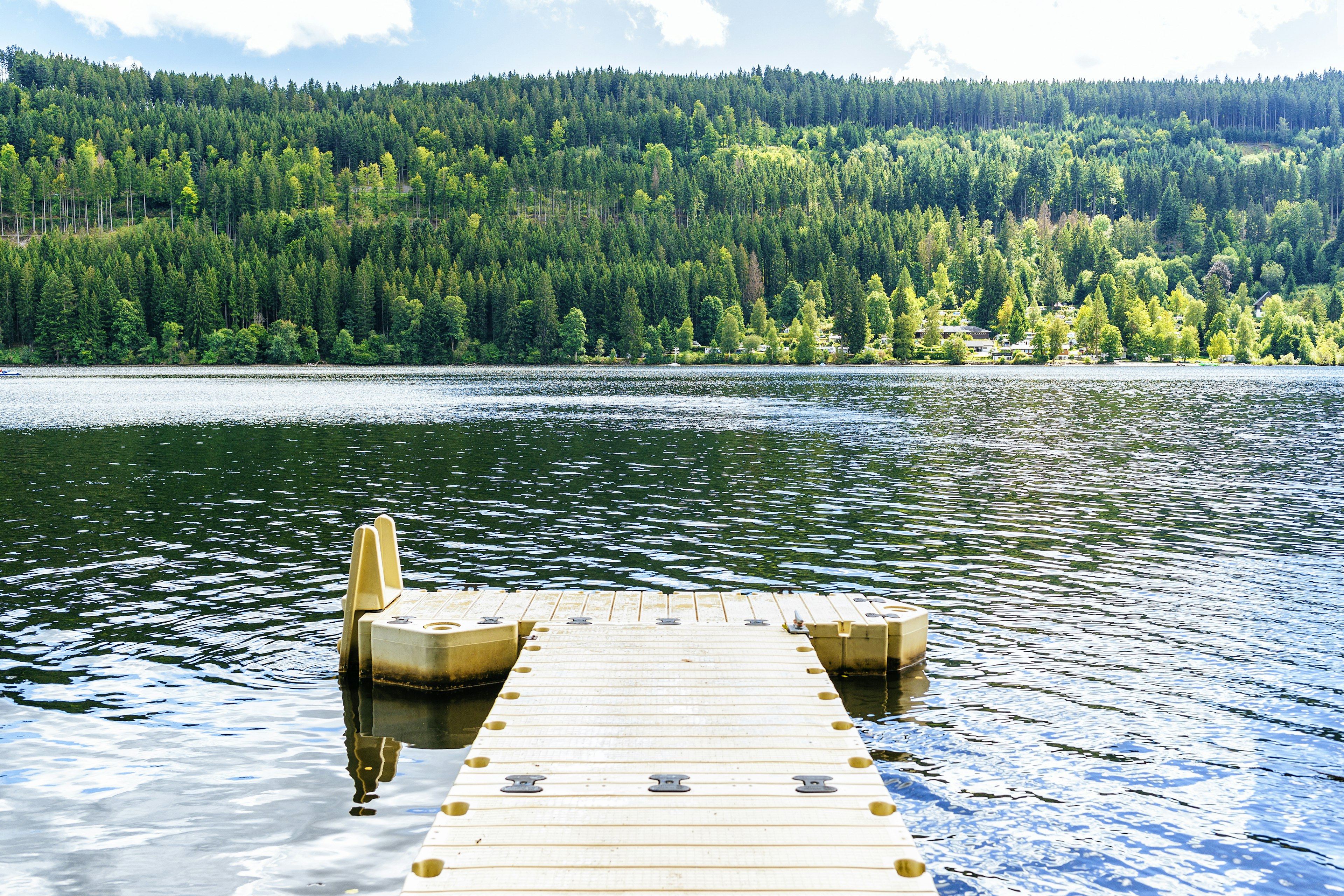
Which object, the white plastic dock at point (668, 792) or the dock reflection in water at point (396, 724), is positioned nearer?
the white plastic dock at point (668, 792)

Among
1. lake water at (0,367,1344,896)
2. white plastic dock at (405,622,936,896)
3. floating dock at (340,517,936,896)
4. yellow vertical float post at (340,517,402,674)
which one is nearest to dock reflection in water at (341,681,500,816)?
lake water at (0,367,1344,896)

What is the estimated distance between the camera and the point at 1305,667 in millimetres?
18672

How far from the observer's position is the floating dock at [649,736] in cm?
894

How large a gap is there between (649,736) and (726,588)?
12856mm

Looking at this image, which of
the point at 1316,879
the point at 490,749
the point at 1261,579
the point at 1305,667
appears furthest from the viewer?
the point at 1261,579

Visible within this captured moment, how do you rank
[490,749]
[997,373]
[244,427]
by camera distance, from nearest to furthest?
1. [490,749]
2. [244,427]
3. [997,373]

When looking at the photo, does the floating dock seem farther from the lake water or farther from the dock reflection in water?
the lake water

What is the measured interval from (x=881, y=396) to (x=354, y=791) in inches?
4216

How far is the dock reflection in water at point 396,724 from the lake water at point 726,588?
76 millimetres

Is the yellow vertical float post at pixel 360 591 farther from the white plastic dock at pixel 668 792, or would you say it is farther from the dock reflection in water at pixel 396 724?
the white plastic dock at pixel 668 792

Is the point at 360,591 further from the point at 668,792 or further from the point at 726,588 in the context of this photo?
the point at 726,588

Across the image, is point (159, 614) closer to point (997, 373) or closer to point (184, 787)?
point (184, 787)

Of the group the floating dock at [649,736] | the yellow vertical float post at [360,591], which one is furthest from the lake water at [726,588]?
the floating dock at [649,736]

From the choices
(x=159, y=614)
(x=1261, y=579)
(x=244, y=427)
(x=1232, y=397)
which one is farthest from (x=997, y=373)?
(x=159, y=614)
